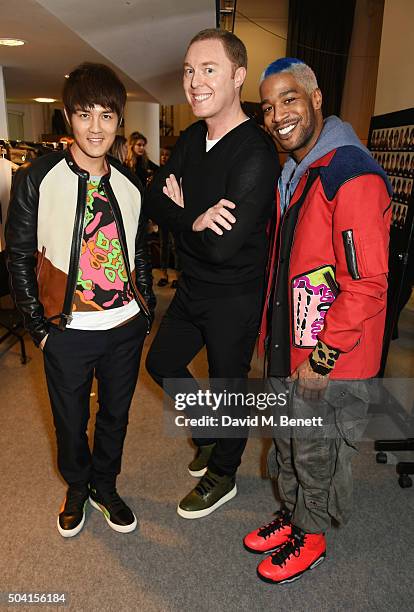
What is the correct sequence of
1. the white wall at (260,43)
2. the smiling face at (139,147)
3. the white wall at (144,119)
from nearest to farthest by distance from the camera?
the smiling face at (139,147)
the white wall at (144,119)
the white wall at (260,43)

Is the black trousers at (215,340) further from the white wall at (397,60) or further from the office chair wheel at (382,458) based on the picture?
the white wall at (397,60)

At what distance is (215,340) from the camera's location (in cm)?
179

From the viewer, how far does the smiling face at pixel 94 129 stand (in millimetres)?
1495

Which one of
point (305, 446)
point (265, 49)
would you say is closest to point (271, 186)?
point (305, 446)

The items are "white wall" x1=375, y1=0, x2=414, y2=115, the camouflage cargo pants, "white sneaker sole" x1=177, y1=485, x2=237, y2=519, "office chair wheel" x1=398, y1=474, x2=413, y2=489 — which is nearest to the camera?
the camouflage cargo pants

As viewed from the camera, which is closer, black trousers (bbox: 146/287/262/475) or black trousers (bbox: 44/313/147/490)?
black trousers (bbox: 44/313/147/490)

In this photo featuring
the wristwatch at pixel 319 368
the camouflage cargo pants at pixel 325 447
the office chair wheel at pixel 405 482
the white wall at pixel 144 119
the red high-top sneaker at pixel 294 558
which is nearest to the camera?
the wristwatch at pixel 319 368

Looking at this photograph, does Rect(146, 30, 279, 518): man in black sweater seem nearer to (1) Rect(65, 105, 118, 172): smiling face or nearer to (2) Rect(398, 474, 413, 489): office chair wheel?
(1) Rect(65, 105, 118, 172): smiling face

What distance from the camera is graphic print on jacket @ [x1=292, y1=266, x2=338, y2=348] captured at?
1.48 metres

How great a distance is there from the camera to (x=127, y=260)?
1.65 meters

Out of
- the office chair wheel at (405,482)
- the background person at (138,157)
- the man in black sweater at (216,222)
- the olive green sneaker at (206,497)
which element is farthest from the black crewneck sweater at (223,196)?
the background person at (138,157)

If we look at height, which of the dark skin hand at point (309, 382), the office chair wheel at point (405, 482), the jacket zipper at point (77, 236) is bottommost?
the office chair wheel at point (405, 482)

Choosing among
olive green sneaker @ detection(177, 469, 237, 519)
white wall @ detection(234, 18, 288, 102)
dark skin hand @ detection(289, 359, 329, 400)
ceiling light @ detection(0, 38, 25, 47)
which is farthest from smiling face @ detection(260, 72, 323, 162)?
white wall @ detection(234, 18, 288, 102)

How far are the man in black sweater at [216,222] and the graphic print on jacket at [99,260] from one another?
20 centimetres
